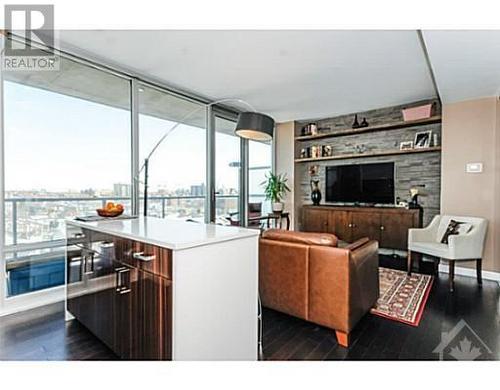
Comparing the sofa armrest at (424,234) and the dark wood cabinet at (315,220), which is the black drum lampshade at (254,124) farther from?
the dark wood cabinet at (315,220)

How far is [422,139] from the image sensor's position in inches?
184

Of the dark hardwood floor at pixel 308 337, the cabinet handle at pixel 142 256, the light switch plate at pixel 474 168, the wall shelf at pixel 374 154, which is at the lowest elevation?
the dark hardwood floor at pixel 308 337

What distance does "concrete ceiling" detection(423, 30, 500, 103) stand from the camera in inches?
90.4

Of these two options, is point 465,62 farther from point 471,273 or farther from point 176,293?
point 176,293

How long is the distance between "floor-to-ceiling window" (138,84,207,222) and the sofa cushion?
2.05m

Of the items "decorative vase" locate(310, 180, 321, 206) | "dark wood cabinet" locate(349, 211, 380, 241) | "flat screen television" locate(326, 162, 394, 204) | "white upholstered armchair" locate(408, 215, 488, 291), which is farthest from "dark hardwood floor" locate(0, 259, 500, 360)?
"decorative vase" locate(310, 180, 321, 206)

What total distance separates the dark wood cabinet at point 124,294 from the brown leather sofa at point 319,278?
47.5 inches

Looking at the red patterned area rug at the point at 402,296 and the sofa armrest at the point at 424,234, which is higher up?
the sofa armrest at the point at 424,234

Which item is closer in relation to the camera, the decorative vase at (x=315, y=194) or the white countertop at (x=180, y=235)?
the white countertop at (x=180, y=235)

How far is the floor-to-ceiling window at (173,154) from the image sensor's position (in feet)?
13.0

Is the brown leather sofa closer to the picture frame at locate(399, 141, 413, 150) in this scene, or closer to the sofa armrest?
the sofa armrest

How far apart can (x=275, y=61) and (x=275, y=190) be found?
3.01 m

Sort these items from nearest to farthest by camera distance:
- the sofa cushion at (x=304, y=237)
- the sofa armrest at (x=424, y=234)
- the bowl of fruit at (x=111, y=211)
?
the sofa cushion at (x=304, y=237) < the bowl of fruit at (x=111, y=211) < the sofa armrest at (x=424, y=234)

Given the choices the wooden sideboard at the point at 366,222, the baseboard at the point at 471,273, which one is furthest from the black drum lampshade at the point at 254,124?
the baseboard at the point at 471,273
